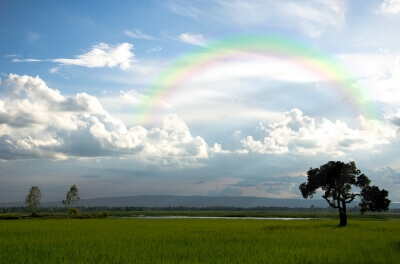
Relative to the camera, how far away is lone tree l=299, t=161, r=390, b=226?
188 ft

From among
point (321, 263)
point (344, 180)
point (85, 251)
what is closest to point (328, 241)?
point (321, 263)

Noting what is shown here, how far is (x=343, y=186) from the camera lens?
57.8m

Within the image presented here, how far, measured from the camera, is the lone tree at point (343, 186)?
188 feet

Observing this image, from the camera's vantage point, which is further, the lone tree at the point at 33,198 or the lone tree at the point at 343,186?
the lone tree at the point at 33,198

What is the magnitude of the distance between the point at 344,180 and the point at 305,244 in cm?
3005

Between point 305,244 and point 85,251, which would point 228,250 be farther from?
point 85,251

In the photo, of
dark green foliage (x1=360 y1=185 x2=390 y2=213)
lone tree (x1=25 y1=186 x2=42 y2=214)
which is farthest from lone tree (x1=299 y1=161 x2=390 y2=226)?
lone tree (x1=25 y1=186 x2=42 y2=214)

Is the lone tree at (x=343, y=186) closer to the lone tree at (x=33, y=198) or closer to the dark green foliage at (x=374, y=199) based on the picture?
the dark green foliage at (x=374, y=199)

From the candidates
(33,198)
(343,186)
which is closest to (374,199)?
(343,186)

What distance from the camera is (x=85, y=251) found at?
25.9 meters

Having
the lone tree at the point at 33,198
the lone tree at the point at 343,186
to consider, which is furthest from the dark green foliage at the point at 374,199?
the lone tree at the point at 33,198

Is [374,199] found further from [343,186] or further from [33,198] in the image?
[33,198]

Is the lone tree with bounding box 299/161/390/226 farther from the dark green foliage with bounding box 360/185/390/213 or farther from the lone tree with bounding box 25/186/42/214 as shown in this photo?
the lone tree with bounding box 25/186/42/214

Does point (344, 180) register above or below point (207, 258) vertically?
above
